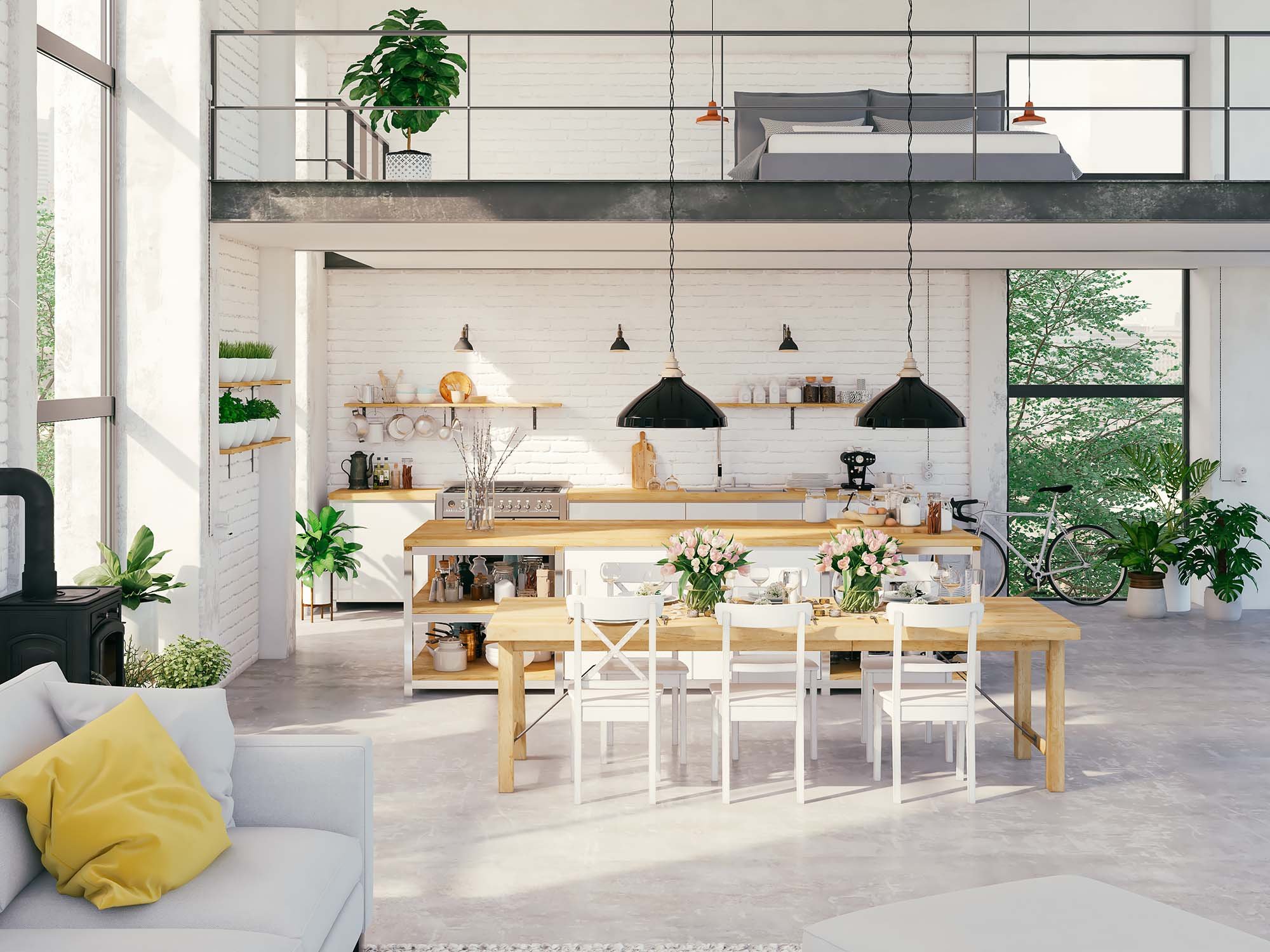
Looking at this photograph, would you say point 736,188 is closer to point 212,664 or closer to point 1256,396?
point 212,664

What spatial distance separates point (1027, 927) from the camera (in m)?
2.98

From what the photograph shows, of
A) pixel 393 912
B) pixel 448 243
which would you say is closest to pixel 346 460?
pixel 448 243

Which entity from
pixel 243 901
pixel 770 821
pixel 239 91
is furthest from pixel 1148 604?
pixel 243 901

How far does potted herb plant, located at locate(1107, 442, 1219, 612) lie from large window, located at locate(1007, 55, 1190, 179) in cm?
239

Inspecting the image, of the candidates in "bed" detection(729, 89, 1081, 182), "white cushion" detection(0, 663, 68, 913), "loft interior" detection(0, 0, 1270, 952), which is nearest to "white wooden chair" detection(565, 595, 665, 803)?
"loft interior" detection(0, 0, 1270, 952)

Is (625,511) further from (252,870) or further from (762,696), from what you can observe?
(252,870)

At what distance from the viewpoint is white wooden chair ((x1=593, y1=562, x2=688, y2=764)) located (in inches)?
228

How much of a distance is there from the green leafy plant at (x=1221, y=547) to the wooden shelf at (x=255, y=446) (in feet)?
22.7

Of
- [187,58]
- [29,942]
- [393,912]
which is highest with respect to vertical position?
[187,58]

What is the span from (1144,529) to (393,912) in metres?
7.34

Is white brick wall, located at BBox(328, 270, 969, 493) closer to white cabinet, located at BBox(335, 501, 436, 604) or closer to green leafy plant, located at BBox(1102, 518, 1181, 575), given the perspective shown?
white cabinet, located at BBox(335, 501, 436, 604)

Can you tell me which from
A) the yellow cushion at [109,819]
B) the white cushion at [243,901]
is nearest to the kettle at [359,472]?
the white cushion at [243,901]

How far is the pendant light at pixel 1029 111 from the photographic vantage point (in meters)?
7.61

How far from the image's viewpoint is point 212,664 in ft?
16.7
